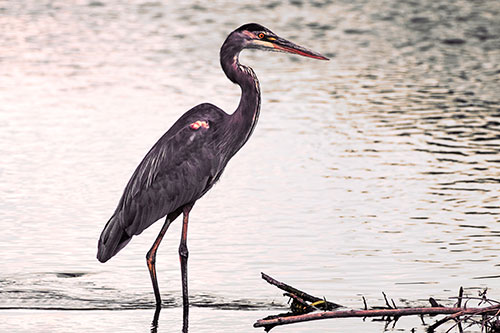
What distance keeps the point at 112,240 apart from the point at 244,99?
4.26 feet

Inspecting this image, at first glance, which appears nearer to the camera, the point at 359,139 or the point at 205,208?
the point at 205,208

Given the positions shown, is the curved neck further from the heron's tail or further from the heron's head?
the heron's tail

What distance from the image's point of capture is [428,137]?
580 inches

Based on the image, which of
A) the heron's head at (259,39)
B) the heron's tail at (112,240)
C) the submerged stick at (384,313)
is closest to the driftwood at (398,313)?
the submerged stick at (384,313)

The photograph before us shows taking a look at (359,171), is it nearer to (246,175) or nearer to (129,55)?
(246,175)

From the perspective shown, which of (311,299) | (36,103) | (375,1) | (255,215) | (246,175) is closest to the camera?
(311,299)

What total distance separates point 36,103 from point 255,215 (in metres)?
6.58

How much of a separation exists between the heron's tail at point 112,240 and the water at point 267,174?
316 mm

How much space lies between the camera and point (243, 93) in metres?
9.02

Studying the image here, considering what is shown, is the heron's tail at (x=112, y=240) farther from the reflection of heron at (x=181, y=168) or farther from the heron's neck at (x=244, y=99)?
the heron's neck at (x=244, y=99)

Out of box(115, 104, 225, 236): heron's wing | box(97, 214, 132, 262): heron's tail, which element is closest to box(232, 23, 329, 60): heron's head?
box(115, 104, 225, 236): heron's wing

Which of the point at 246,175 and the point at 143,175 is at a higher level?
the point at 143,175

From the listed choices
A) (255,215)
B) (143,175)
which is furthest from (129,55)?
(143,175)

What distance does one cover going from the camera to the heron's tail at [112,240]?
8.80m
